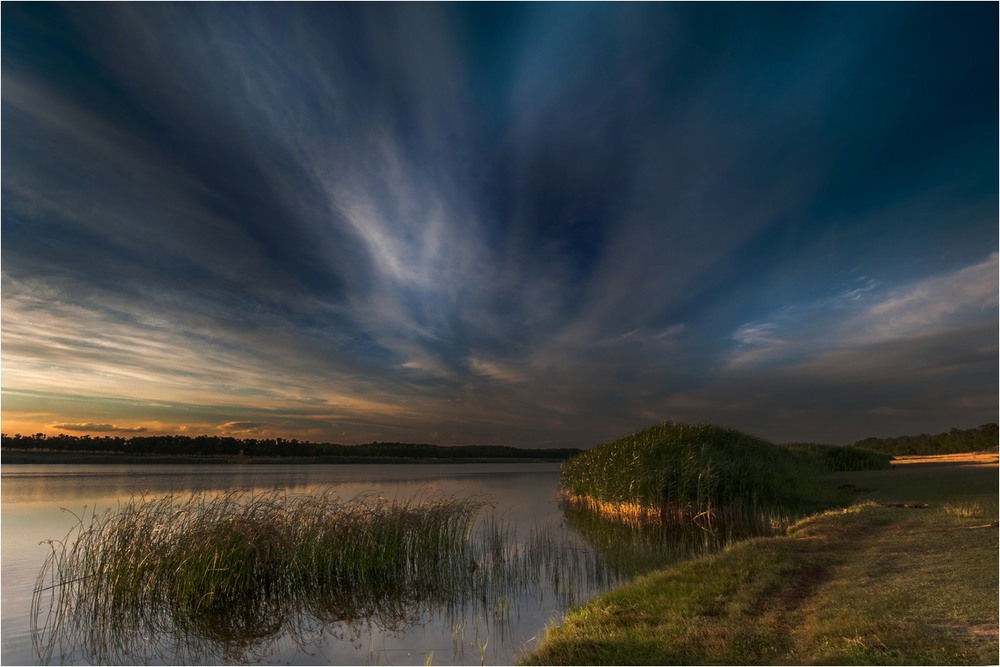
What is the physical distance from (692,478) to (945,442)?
300 ft

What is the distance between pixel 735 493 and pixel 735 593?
64.8 ft

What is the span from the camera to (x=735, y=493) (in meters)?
27.9

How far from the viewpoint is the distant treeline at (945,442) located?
8068 centimetres

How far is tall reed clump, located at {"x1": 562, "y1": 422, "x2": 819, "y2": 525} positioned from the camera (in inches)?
1046

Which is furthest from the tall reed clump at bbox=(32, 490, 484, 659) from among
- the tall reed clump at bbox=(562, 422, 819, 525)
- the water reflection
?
the tall reed clump at bbox=(562, 422, 819, 525)

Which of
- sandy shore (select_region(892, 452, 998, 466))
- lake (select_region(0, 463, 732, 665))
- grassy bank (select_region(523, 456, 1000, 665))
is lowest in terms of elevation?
lake (select_region(0, 463, 732, 665))

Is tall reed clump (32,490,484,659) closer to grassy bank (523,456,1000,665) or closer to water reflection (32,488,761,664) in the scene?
water reflection (32,488,761,664)

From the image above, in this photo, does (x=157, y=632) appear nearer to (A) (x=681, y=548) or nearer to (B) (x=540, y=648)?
(B) (x=540, y=648)

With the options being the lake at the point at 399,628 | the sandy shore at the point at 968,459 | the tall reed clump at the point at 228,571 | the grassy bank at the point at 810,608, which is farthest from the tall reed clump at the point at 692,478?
the sandy shore at the point at 968,459

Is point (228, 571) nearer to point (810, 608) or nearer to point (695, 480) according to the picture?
point (810, 608)

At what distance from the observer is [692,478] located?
87.9 ft

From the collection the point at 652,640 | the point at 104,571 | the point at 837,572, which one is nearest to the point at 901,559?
the point at 837,572

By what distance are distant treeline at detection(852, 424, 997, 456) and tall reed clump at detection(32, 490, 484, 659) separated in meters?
71.5

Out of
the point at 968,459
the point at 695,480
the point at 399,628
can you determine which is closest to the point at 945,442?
the point at 968,459
